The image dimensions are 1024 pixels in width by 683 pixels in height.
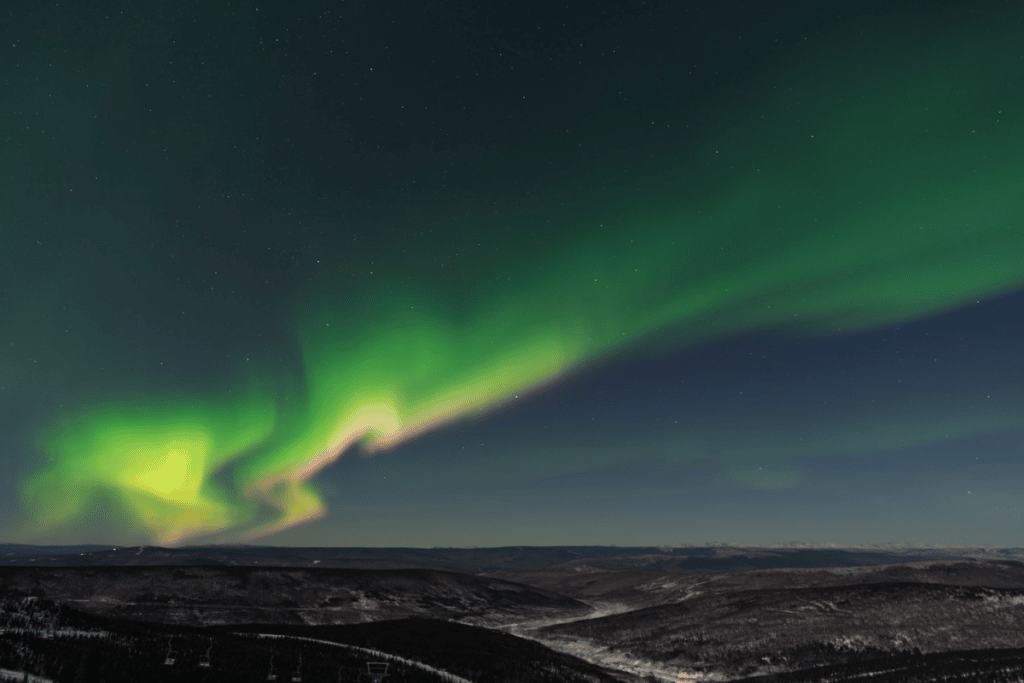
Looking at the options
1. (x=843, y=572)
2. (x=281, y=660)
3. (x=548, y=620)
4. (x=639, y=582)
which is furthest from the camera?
(x=639, y=582)

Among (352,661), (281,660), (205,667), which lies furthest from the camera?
(352,661)

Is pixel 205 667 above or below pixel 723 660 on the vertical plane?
above

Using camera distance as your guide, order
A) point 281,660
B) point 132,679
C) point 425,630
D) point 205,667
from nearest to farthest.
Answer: point 132,679
point 205,667
point 281,660
point 425,630

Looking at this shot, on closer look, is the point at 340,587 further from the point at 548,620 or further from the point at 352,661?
the point at 352,661

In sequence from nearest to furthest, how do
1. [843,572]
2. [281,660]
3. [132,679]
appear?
[132,679] → [281,660] → [843,572]

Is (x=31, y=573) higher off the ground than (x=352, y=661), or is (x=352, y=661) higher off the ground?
(x=31, y=573)

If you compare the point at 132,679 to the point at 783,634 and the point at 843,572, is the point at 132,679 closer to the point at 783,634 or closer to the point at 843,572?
A: the point at 783,634

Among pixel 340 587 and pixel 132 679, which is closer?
pixel 132 679

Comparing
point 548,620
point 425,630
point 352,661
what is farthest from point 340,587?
point 352,661

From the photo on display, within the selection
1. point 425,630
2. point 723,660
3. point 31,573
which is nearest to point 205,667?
point 425,630
